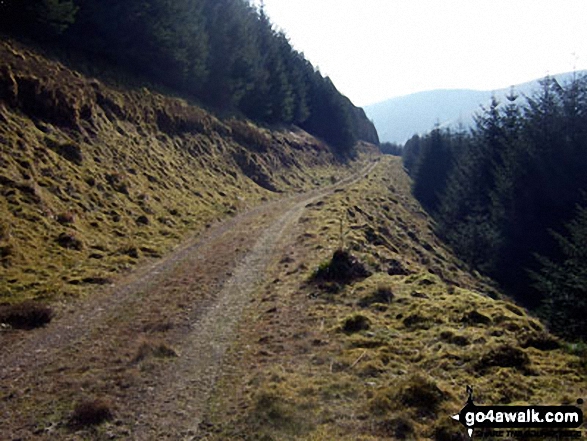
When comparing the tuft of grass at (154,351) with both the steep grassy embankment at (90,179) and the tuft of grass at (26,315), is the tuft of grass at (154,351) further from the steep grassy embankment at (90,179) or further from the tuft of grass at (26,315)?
the steep grassy embankment at (90,179)

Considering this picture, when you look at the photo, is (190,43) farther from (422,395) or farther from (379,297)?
(422,395)

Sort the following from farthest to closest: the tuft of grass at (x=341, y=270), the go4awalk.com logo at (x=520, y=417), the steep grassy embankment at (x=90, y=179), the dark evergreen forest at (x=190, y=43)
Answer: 1. the dark evergreen forest at (x=190, y=43)
2. the tuft of grass at (x=341, y=270)
3. the steep grassy embankment at (x=90, y=179)
4. the go4awalk.com logo at (x=520, y=417)

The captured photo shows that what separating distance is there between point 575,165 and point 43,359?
134ft

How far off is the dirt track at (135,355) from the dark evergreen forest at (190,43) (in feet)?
79.9

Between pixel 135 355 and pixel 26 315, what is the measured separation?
12.8ft

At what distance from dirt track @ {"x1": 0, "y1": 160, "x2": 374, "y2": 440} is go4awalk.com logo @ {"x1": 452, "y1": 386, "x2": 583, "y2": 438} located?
4.58m

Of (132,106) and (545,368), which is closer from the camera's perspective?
(545,368)

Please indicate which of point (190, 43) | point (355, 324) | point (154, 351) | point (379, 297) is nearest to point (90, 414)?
point (154, 351)

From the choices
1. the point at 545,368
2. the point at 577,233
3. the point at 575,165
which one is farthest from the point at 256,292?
the point at 575,165

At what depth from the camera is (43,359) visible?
9.57 m

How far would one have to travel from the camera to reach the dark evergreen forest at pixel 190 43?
101 feet

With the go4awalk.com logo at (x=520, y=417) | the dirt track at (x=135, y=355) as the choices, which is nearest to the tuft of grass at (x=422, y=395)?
the go4awalk.com logo at (x=520, y=417)

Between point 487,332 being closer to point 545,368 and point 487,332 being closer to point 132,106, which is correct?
point 545,368

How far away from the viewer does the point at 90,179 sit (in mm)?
22312
